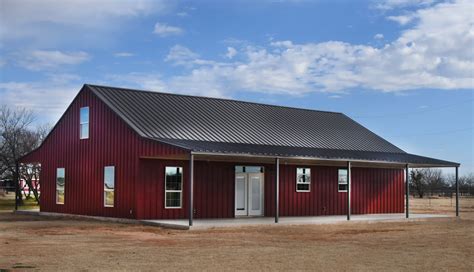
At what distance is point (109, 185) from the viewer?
25.6 m

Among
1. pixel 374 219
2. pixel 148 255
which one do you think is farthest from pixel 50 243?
pixel 374 219

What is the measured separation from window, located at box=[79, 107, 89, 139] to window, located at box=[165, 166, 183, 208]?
452cm

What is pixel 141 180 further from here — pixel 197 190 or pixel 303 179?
pixel 303 179

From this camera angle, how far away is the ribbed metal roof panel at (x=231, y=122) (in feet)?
84.6

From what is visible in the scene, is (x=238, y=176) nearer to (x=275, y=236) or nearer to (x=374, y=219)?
(x=374, y=219)

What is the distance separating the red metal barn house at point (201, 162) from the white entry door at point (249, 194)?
41mm

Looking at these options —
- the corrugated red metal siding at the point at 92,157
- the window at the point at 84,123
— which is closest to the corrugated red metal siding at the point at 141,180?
the corrugated red metal siding at the point at 92,157

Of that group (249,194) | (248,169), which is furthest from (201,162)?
(249,194)

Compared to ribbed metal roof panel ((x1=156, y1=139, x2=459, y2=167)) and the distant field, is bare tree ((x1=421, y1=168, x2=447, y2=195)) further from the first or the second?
ribbed metal roof panel ((x1=156, y1=139, x2=459, y2=167))

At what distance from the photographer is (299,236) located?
62.8 feet

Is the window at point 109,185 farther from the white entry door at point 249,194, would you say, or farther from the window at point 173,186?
the white entry door at point 249,194

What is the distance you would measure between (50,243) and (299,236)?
23.1ft

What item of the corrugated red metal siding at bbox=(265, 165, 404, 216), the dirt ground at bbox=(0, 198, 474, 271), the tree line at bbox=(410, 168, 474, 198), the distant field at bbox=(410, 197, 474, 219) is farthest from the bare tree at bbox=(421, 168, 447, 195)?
the dirt ground at bbox=(0, 198, 474, 271)

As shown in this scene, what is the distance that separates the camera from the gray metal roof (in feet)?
82.1
